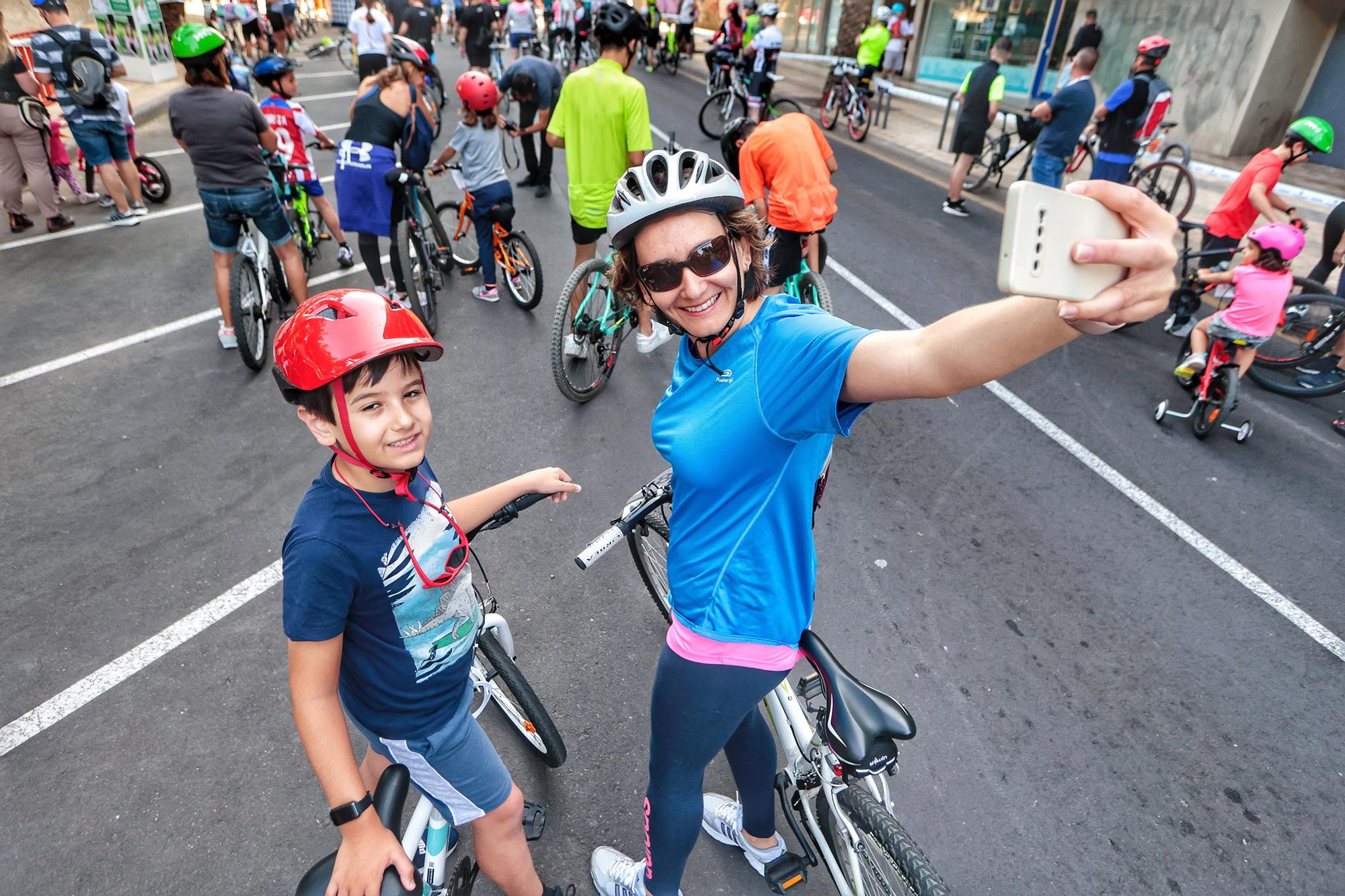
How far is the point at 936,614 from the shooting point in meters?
3.71

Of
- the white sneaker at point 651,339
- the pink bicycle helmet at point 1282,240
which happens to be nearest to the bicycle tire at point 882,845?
the white sneaker at point 651,339

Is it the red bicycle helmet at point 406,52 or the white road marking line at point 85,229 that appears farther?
the white road marking line at point 85,229

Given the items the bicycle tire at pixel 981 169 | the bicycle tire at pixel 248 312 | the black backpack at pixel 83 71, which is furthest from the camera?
the bicycle tire at pixel 981 169

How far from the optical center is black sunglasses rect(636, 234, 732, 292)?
168 cm

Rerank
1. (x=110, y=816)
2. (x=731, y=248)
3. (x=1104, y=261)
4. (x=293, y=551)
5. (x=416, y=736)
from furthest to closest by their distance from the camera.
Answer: (x=110, y=816), (x=416, y=736), (x=731, y=248), (x=293, y=551), (x=1104, y=261)

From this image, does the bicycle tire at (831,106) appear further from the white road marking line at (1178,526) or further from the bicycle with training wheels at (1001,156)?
the white road marking line at (1178,526)

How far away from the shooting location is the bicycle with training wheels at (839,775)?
6.03 ft

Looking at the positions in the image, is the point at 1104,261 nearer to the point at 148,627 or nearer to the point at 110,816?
the point at 110,816

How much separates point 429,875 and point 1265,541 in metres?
4.78

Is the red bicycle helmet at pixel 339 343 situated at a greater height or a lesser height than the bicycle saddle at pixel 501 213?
greater

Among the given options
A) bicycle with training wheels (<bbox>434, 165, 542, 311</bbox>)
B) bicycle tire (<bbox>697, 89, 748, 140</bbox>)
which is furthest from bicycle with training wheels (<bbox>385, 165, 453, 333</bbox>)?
bicycle tire (<bbox>697, 89, 748, 140</bbox>)

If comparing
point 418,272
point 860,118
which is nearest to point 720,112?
point 860,118

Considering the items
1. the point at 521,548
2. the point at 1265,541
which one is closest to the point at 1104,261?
the point at 521,548

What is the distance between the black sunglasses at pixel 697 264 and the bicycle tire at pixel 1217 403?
4.95 metres
